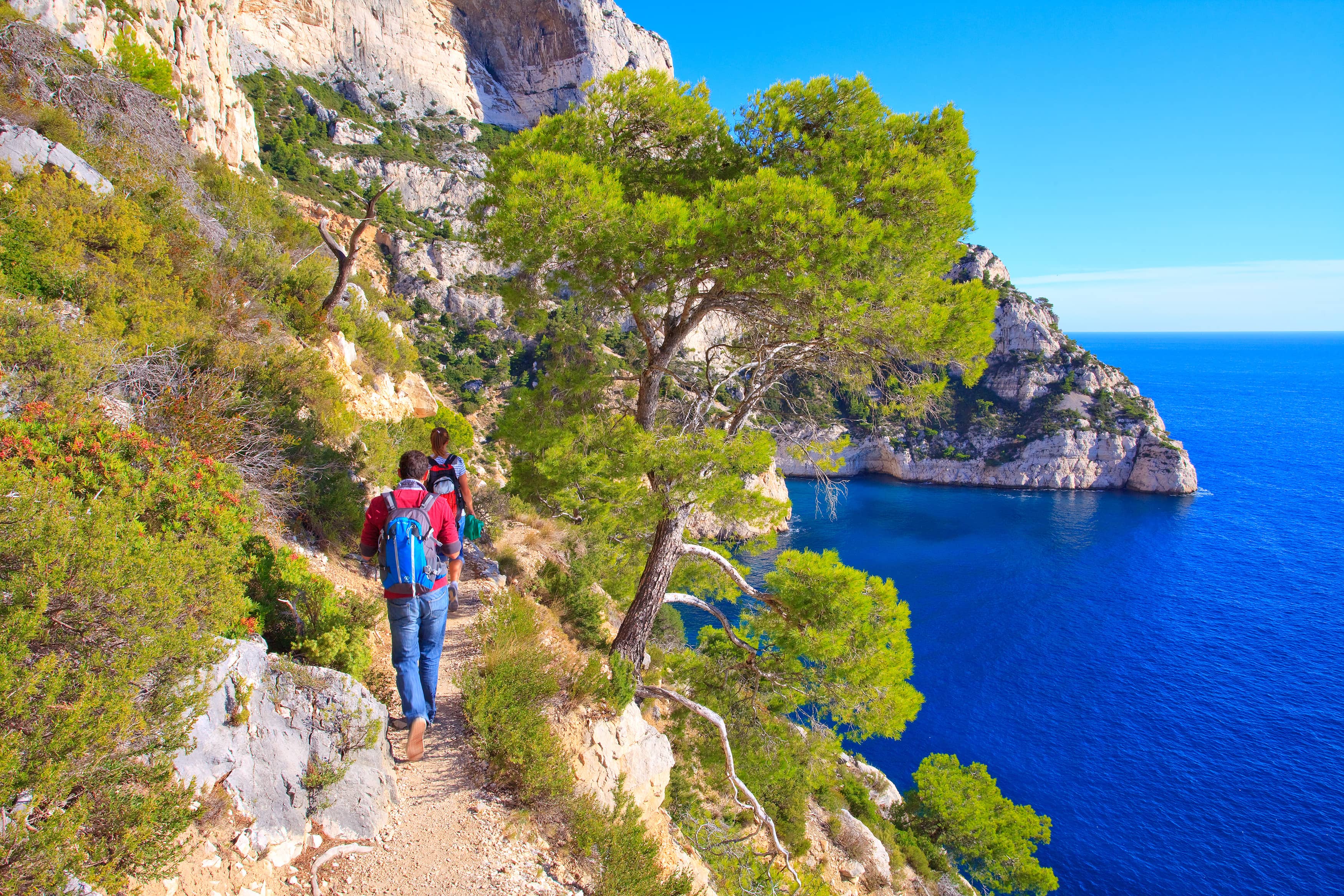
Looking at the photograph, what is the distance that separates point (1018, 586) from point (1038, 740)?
13405mm

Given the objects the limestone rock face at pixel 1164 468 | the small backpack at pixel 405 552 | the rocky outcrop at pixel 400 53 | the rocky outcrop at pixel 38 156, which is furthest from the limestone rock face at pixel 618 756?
the limestone rock face at pixel 1164 468

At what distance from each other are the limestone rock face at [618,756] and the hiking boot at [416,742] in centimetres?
111

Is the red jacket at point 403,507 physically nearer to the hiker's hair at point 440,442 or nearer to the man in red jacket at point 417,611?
the man in red jacket at point 417,611

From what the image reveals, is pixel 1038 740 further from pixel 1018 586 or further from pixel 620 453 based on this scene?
pixel 620 453

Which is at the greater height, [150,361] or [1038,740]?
[150,361]

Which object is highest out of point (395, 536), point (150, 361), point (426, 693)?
point (150, 361)

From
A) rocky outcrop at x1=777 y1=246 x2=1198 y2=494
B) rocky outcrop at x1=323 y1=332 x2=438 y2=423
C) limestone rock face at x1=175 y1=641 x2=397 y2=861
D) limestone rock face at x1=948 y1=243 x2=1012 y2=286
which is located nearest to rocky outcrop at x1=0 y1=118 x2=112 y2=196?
rocky outcrop at x1=323 y1=332 x2=438 y2=423

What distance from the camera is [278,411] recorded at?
7.14m

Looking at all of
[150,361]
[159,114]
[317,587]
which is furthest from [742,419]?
[159,114]

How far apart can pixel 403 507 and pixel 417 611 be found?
0.70 meters

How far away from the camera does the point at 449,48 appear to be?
60.0 meters

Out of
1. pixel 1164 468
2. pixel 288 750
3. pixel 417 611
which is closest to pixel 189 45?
pixel 417 611

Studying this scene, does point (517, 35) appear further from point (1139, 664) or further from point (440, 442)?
point (1139, 664)

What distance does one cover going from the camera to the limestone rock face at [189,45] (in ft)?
50.4
